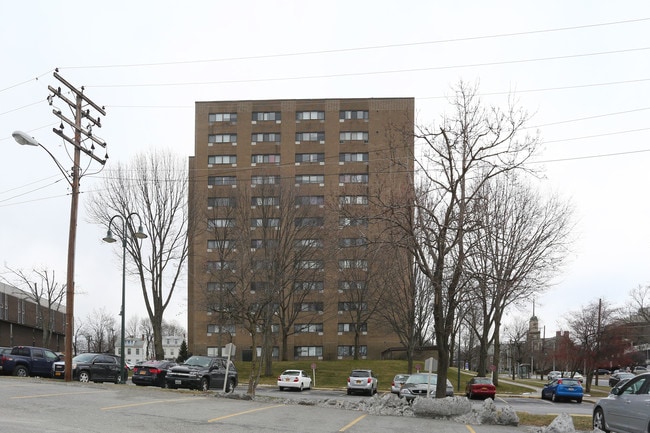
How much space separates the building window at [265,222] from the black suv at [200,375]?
62.4 feet

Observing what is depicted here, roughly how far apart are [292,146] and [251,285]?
32125 millimetres

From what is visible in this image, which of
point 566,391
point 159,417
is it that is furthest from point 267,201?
point 159,417

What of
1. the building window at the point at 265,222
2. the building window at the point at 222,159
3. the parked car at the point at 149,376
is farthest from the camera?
the building window at the point at 222,159

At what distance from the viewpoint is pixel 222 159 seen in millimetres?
73500

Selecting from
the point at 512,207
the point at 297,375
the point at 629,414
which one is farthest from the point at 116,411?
the point at 512,207

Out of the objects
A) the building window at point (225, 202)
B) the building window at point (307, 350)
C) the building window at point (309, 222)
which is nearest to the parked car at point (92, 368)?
the building window at point (225, 202)

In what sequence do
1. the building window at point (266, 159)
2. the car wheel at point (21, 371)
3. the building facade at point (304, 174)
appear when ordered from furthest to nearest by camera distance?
1. the building window at point (266, 159)
2. the building facade at point (304, 174)
3. the car wheel at point (21, 371)

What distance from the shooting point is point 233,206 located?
48.0 metres

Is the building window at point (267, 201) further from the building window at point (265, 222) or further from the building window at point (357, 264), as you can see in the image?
the building window at point (357, 264)

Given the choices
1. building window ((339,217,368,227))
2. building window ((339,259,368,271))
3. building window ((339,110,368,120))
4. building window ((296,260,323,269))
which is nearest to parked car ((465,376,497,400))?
building window ((339,217,368,227))

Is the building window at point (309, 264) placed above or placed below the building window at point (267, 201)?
below

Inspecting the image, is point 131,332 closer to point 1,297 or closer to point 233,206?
point 1,297

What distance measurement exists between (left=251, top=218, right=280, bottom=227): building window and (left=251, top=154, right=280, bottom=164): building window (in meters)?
23.2

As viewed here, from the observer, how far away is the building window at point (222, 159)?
73.4 meters
